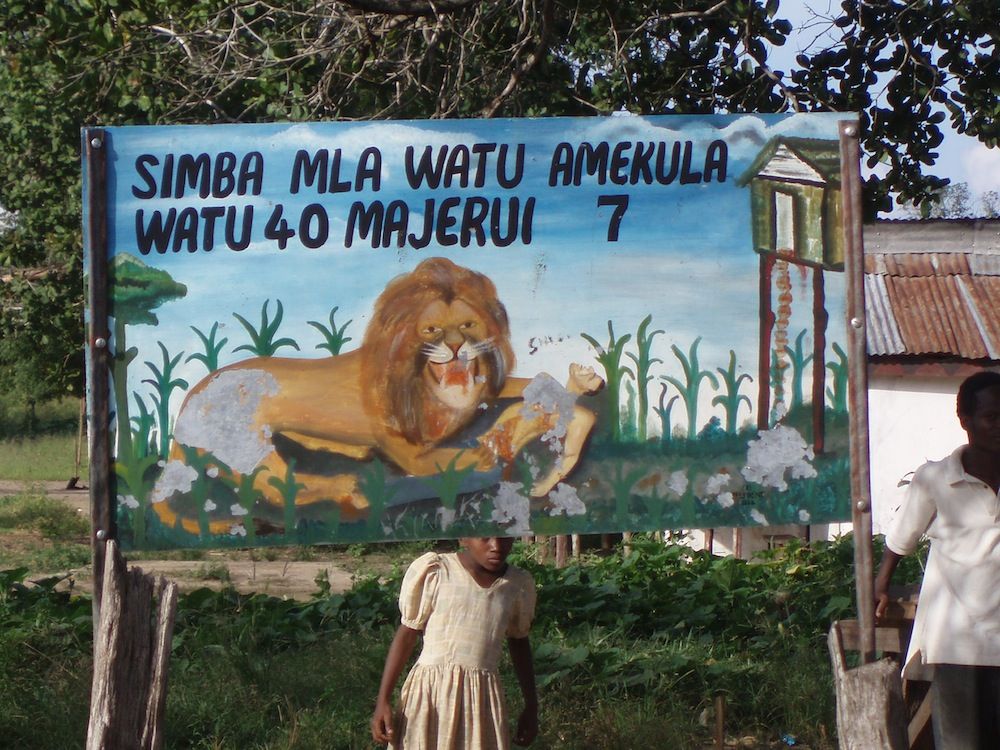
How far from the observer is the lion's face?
3293mm

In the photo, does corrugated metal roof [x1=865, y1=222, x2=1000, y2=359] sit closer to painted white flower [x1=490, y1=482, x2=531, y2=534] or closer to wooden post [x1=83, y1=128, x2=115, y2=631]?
painted white flower [x1=490, y1=482, x2=531, y2=534]

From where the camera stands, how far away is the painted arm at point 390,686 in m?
3.33

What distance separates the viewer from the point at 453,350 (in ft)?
10.9

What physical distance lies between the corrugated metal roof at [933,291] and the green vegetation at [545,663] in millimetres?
4127

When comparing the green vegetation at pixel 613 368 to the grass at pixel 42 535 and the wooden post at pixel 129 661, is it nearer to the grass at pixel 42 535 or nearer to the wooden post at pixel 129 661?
the wooden post at pixel 129 661

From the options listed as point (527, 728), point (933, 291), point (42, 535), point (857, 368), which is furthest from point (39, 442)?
point (857, 368)

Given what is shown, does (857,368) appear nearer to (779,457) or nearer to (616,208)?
(779,457)

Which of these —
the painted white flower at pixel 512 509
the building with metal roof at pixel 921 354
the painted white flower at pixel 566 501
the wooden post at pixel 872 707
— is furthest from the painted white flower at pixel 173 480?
the building with metal roof at pixel 921 354

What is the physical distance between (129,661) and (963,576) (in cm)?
223

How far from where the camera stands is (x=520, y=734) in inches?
140

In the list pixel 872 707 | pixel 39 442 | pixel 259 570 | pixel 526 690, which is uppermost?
pixel 39 442

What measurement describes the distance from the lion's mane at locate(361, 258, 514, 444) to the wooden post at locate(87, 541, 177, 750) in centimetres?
73

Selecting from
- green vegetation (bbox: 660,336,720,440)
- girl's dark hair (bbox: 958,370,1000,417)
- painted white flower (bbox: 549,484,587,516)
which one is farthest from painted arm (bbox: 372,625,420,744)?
girl's dark hair (bbox: 958,370,1000,417)

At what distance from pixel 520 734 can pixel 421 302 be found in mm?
1295
